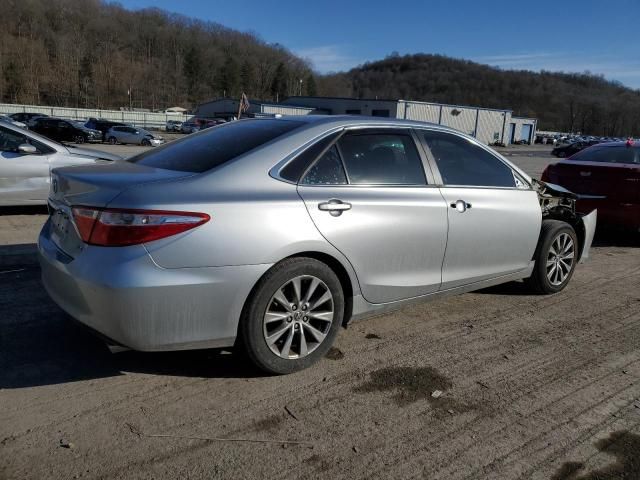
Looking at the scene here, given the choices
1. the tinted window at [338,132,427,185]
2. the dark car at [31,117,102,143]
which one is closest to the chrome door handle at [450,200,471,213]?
the tinted window at [338,132,427,185]

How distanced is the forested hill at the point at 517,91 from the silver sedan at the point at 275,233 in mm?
157815

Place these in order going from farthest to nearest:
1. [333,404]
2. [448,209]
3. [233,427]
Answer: [448,209] → [333,404] → [233,427]

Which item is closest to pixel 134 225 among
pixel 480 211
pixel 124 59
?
pixel 480 211

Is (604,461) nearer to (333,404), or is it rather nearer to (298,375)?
(333,404)

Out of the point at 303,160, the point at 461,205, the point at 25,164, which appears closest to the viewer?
the point at 303,160

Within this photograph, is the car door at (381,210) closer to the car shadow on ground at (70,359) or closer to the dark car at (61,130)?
the car shadow on ground at (70,359)

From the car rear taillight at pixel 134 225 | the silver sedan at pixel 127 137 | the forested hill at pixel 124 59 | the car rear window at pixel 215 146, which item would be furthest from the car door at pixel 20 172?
the forested hill at pixel 124 59

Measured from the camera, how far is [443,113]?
67938 mm

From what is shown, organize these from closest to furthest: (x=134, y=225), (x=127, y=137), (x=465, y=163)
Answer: (x=134, y=225) < (x=465, y=163) < (x=127, y=137)

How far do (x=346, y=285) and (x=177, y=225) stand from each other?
4.18ft

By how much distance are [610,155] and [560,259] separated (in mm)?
3705

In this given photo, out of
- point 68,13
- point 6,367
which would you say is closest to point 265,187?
point 6,367

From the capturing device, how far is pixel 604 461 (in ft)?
9.02

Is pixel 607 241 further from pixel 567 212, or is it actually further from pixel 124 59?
pixel 124 59
